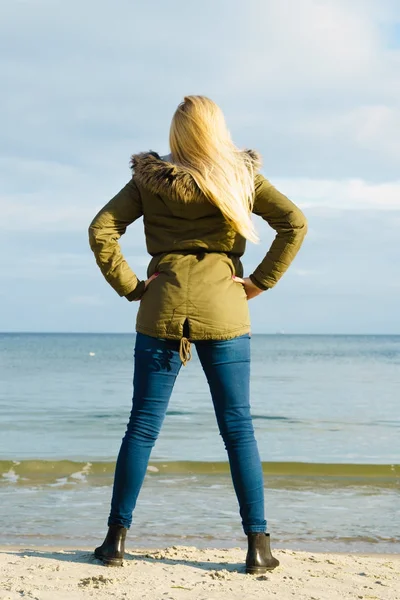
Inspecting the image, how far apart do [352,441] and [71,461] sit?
4.64 m

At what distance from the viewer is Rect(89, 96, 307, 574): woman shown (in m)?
3.52

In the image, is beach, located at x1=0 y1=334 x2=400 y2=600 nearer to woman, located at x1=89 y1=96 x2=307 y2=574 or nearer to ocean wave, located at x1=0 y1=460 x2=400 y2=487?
ocean wave, located at x1=0 y1=460 x2=400 y2=487

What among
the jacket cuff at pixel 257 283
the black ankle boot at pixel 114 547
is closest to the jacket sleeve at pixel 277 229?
the jacket cuff at pixel 257 283

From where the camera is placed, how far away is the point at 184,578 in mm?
3621

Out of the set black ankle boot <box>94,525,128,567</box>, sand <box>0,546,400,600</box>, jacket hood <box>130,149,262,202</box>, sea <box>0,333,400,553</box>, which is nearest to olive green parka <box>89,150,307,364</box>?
jacket hood <box>130,149,262,202</box>

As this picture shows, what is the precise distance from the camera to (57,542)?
5406mm

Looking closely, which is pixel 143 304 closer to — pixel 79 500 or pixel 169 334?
pixel 169 334

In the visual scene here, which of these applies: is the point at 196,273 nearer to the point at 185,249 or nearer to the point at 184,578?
the point at 185,249

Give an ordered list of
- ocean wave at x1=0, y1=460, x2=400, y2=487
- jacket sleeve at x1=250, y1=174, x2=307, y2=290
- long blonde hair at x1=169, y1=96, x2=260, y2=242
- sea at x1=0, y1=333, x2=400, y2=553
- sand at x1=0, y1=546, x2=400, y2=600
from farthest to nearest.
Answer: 1. ocean wave at x1=0, y1=460, x2=400, y2=487
2. sea at x1=0, y1=333, x2=400, y2=553
3. jacket sleeve at x1=250, y1=174, x2=307, y2=290
4. long blonde hair at x1=169, y1=96, x2=260, y2=242
5. sand at x1=0, y1=546, x2=400, y2=600

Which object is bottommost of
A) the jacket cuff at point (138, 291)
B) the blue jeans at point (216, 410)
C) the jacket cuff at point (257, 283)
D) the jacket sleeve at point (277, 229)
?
the blue jeans at point (216, 410)

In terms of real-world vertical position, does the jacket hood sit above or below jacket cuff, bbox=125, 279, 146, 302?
above

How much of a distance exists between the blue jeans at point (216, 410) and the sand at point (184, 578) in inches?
11.5

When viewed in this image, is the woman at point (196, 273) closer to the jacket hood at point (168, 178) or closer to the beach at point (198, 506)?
the jacket hood at point (168, 178)

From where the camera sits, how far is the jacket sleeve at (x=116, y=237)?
143 inches
